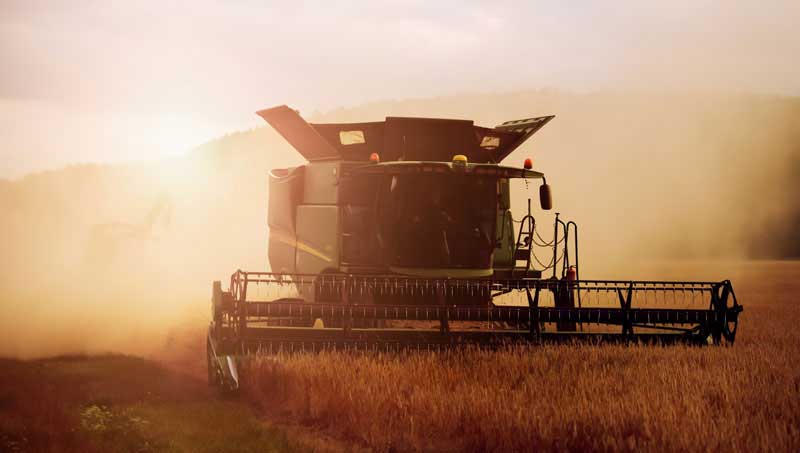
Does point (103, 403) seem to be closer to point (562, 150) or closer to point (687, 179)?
point (562, 150)

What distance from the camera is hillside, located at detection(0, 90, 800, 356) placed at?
23750 millimetres

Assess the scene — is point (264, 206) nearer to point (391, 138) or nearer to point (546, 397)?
point (391, 138)

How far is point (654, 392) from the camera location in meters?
9.66

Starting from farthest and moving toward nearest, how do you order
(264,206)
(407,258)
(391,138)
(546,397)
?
(264,206)
(391,138)
(407,258)
(546,397)

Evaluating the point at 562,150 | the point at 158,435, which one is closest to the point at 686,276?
the point at 562,150

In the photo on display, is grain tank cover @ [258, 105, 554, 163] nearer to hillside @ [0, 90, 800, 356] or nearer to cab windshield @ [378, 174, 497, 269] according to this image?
cab windshield @ [378, 174, 497, 269]

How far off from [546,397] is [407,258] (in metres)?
4.54

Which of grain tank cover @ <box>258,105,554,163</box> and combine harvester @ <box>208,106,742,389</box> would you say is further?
grain tank cover @ <box>258,105,554,163</box>

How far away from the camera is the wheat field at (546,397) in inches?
316

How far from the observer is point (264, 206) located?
45.2 meters

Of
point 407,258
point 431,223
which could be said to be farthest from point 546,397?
point 431,223

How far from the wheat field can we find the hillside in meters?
7.46

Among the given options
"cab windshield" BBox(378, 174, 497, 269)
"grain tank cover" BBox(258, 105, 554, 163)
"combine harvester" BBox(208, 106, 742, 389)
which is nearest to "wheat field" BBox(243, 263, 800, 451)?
"combine harvester" BBox(208, 106, 742, 389)

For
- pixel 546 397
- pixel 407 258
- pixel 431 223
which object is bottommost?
pixel 546 397
